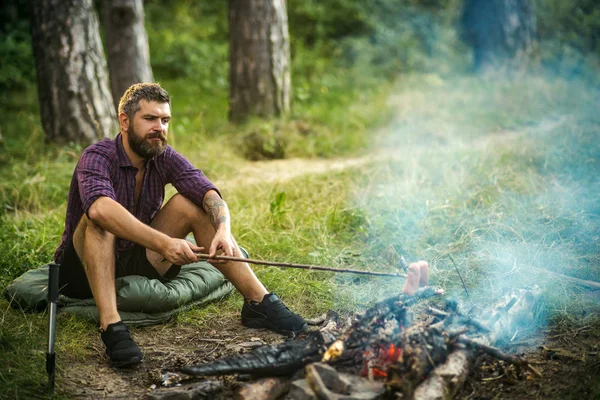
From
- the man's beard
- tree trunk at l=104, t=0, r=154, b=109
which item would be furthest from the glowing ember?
tree trunk at l=104, t=0, r=154, b=109

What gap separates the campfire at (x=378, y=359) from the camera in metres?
2.47

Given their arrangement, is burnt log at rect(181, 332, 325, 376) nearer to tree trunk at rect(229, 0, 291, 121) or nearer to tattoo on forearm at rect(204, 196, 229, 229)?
tattoo on forearm at rect(204, 196, 229, 229)

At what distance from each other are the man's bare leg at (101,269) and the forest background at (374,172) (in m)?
0.29

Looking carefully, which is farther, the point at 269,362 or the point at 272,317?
the point at 272,317

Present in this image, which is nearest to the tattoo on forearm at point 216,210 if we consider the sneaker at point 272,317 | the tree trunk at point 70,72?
the sneaker at point 272,317

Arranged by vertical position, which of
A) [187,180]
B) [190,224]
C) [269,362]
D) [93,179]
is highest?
[93,179]

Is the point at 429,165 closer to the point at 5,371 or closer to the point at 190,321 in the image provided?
the point at 190,321

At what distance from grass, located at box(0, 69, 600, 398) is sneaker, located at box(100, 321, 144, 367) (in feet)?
0.62

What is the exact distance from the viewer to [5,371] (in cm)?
287

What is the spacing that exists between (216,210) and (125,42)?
4.24 m

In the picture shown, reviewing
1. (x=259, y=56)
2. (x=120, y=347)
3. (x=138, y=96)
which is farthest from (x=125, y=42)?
(x=120, y=347)

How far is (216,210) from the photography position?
3443 millimetres

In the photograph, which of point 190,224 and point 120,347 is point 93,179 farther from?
point 120,347

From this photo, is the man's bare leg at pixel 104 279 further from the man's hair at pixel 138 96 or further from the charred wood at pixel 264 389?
the charred wood at pixel 264 389
